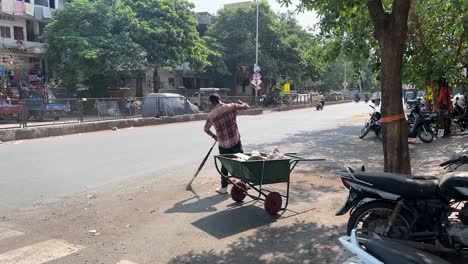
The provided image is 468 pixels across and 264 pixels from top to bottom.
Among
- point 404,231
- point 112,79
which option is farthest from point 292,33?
point 404,231

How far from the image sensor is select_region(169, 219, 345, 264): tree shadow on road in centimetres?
441

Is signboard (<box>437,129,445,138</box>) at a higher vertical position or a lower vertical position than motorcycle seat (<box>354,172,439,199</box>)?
lower

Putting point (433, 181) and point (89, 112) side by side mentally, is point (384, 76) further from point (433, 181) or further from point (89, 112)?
point (89, 112)

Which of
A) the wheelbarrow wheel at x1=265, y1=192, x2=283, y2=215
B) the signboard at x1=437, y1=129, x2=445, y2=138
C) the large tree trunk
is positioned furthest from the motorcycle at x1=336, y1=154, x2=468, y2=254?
the signboard at x1=437, y1=129, x2=445, y2=138

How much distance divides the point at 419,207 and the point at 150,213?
3646 millimetres

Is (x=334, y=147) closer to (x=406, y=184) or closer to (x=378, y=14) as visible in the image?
(x=378, y=14)

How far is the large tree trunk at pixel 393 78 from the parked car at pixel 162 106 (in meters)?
18.8

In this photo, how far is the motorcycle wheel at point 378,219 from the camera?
13.6 ft

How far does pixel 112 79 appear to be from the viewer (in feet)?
99.2

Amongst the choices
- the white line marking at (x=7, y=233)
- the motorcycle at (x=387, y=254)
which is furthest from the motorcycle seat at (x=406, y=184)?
the white line marking at (x=7, y=233)

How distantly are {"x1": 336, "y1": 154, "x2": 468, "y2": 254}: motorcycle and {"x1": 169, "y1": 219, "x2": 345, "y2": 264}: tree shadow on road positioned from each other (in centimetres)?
62

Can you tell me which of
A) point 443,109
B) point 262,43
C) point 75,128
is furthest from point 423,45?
point 262,43

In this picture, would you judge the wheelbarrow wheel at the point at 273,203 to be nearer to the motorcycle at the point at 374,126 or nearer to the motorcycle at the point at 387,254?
the motorcycle at the point at 387,254

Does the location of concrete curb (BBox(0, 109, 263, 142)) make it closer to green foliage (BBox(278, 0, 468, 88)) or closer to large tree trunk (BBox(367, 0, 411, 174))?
green foliage (BBox(278, 0, 468, 88))
